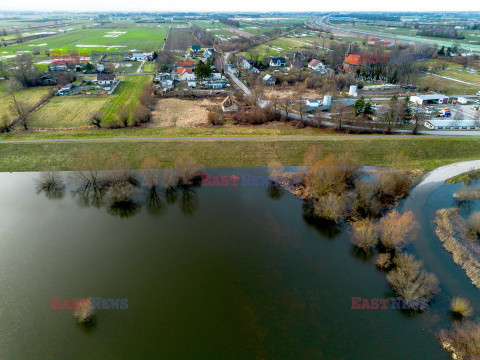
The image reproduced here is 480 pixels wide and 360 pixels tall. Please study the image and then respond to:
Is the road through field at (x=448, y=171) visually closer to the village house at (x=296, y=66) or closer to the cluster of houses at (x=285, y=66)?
the cluster of houses at (x=285, y=66)

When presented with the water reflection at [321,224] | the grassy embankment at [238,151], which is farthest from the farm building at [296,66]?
the water reflection at [321,224]

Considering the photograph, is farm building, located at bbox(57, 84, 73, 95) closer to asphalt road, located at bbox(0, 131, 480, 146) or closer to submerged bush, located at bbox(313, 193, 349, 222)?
asphalt road, located at bbox(0, 131, 480, 146)

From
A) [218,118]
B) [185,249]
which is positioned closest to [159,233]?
[185,249]

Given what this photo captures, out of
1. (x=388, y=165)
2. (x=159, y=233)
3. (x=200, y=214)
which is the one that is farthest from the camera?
(x=388, y=165)

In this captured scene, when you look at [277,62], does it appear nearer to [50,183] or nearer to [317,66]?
[317,66]

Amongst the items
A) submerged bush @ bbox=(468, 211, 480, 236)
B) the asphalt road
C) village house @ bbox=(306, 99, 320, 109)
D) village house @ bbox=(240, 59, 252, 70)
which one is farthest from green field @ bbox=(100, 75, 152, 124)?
submerged bush @ bbox=(468, 211, 480, 236)

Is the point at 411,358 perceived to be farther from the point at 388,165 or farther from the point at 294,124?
the point at 294,124
